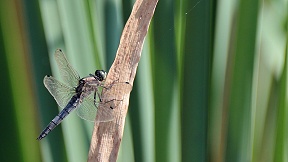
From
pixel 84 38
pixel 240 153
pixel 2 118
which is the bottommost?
pixel 240 153

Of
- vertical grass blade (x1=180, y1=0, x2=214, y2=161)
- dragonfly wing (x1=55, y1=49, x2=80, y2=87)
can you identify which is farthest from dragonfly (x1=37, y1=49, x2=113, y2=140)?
vertical grass blade (x1=180, y1=0, x2=214, y2=161)

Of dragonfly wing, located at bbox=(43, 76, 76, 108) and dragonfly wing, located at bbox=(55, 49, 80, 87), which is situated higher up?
dragonfly wing, located at bbox=(55, 49, 80, 87)

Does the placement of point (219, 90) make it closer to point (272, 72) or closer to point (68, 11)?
point (272, 72)

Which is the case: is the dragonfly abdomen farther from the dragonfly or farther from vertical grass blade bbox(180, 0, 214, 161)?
vertical grass blade bbox(180, 0, 214, 161)

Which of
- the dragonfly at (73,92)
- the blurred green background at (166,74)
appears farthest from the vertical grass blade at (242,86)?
the dragonfly at (73,92)

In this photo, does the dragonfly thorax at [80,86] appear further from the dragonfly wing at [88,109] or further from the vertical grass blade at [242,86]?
the vertical grass blade at [242,86]

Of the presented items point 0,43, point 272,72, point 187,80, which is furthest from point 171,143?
point 0,43
